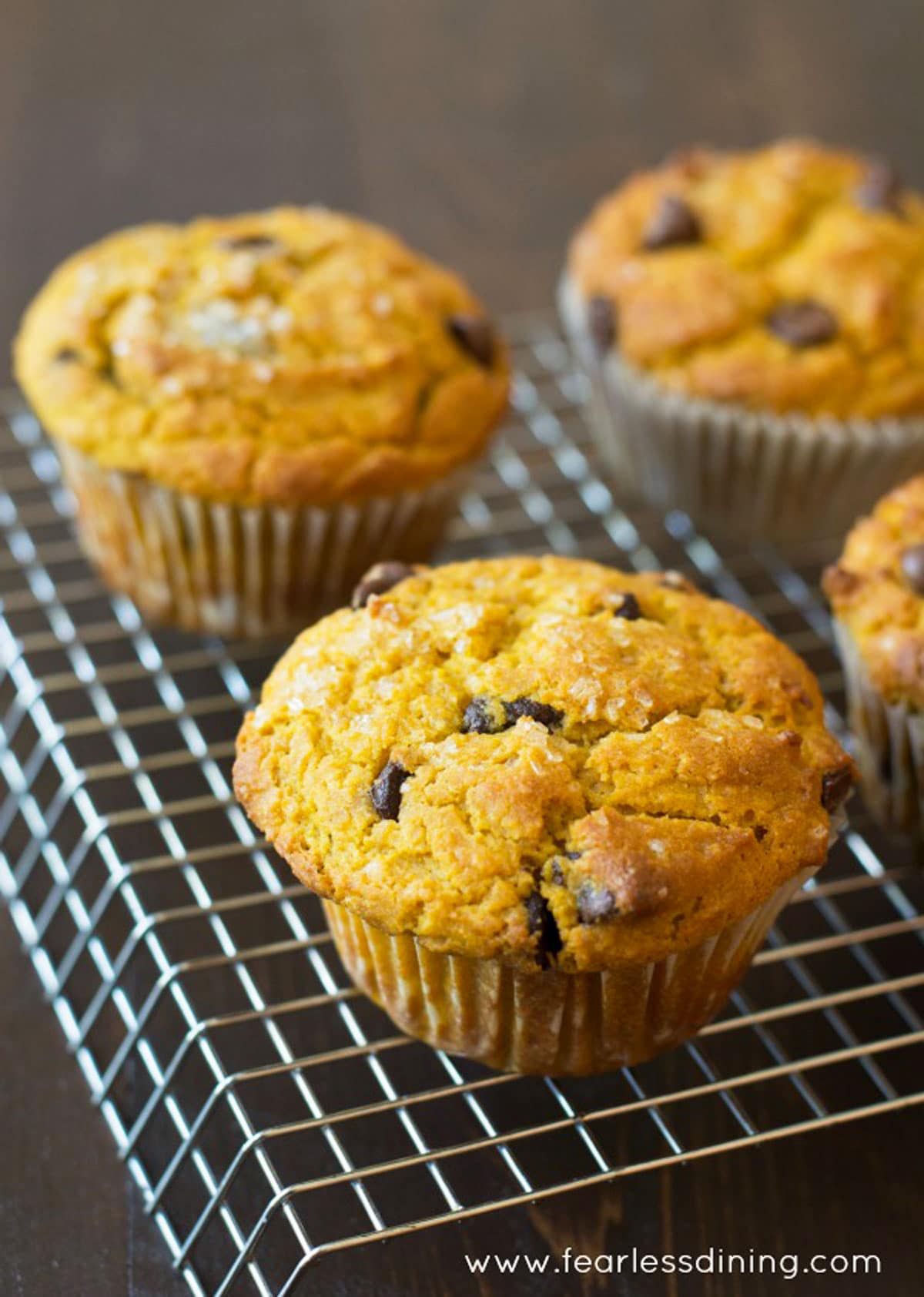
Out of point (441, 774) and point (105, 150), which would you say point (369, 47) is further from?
point (441, 774)

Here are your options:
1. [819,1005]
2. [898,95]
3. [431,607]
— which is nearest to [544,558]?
[431,607]

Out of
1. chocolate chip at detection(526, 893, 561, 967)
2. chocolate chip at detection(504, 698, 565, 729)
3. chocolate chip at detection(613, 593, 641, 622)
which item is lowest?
chocolate chip at detection(526, 893, 561, 967)

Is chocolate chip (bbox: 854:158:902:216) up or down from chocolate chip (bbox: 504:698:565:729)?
up

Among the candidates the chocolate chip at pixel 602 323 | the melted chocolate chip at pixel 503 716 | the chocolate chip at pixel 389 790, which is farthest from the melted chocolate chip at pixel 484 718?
the chocolate chip at pixel 602 323

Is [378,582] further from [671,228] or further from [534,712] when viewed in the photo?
[671,228]

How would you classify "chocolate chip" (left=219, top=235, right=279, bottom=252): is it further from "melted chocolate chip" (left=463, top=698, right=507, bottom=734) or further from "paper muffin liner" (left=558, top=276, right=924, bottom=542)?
"melted chocolate chip" (left=463, top=698, right=507, bottom=734)

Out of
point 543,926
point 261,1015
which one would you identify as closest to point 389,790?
point 543,926

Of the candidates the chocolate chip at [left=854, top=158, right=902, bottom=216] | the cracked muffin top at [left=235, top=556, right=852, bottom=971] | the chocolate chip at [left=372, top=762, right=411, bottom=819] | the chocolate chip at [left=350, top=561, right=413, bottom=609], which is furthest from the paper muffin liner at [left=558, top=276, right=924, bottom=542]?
the chocolate chip at [left=372, top=762, right=411, bottom=819]
